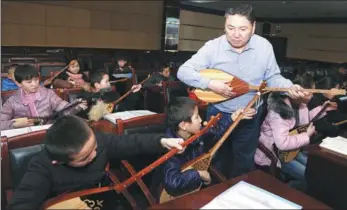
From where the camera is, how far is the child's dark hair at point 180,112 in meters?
1.48

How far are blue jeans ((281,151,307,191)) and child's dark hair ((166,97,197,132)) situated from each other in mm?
972

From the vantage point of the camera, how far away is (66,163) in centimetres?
117

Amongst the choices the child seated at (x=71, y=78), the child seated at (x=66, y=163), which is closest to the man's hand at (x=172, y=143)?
the child seated at (x=66, y=163)

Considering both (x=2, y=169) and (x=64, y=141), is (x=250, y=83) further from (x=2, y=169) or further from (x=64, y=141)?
(x=2, y=169)

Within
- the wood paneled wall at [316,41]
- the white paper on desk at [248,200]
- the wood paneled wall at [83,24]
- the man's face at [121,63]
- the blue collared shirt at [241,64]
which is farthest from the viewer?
the wood paneled wall at [83,24]

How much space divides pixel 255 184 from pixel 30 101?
1.88 m

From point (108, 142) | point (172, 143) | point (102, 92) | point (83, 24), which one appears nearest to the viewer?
point (172, 143)

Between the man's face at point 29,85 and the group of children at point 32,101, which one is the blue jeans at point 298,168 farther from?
the man's face at point 29,85

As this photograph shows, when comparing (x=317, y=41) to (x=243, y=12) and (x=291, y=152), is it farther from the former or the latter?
(x=243, y=12)

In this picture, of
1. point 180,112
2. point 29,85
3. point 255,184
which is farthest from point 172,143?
point 29,85

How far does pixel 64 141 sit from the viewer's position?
1.09 metres

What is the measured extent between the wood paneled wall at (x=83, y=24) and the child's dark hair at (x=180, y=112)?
6383 millimetres

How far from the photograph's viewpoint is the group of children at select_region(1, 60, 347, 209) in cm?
110

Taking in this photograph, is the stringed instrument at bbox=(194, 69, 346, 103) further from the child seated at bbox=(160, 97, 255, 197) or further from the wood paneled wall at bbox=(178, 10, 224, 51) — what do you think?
the wood paneled wall at bbox=(178, 10, 224, 51)
